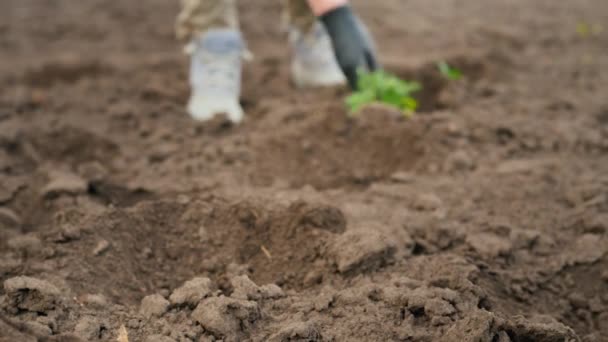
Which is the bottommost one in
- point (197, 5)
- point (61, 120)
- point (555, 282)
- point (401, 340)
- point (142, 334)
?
point (555, 282)

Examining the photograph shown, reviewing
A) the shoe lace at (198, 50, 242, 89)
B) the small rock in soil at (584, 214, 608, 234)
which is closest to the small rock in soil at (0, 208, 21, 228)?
the shoe lace at (198, 50, 242, 89)

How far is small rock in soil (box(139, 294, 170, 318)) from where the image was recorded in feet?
5.06

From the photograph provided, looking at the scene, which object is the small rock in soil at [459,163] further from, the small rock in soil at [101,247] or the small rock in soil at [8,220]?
the small rock in soil at [8,220]

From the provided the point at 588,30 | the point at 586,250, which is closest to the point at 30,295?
the point at 586,250

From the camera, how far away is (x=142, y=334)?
57.7 inches

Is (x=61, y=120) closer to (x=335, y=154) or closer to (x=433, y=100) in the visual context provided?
(x=335, y=154)

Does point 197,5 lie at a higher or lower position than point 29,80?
higher

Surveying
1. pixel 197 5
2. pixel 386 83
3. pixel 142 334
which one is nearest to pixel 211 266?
pixel 142 334

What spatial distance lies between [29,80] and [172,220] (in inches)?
77.4

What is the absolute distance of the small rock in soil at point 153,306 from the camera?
1543mm

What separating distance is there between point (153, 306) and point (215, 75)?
1671 mm

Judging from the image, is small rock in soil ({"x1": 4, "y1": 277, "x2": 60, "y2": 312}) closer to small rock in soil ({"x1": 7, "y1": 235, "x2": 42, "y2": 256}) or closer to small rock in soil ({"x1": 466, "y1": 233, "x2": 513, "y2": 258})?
small rock in soil ({"x1": 7, "y1": 235, "x2": 42, "y2": 256})

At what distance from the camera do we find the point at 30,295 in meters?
1.52

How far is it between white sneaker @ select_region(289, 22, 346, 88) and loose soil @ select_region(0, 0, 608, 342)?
0.33ft
